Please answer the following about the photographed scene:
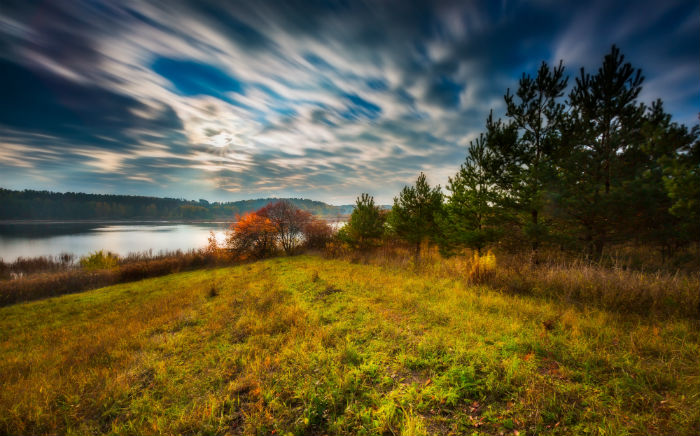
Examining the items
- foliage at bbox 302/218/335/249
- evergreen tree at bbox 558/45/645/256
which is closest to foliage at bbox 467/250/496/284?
evergreen tree at bbox 558/45/645/256

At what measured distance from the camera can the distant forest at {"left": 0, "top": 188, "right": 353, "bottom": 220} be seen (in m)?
134

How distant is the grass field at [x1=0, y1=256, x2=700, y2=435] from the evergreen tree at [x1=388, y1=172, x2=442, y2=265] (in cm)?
1114

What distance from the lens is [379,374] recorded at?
3.76 metres

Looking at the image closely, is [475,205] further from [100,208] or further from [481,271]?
[100,208]

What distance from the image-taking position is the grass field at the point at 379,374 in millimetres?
2840

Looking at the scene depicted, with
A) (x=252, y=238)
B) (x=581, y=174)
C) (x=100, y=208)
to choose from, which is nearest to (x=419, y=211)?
(x=581, y=174)

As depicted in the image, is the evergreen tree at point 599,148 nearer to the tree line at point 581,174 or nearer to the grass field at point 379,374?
the tree line at point 581,174

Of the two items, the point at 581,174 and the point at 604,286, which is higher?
the point at 581,174

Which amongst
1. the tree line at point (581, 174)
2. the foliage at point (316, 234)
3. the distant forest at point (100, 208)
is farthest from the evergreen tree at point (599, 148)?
the distant forest at point (100, 208)

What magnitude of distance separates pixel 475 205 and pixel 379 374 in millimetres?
12223

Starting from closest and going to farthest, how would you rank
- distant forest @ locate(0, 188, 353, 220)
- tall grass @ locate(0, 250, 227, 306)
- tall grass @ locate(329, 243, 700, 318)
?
tall grass @ locate(329, 243, 700, 318)
tall grass @ locate(0, 250, 227, 306)
distant forest @ locate(0, 188, 353, 220)

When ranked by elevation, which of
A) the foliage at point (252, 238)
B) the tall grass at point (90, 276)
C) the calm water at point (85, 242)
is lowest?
the calm water at point (85, 242)

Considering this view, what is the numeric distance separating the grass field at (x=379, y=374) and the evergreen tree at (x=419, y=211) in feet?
36.5

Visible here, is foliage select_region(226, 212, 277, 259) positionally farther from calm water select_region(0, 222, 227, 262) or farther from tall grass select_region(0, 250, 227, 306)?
calm water select_region(0, 222, 227, 262)
